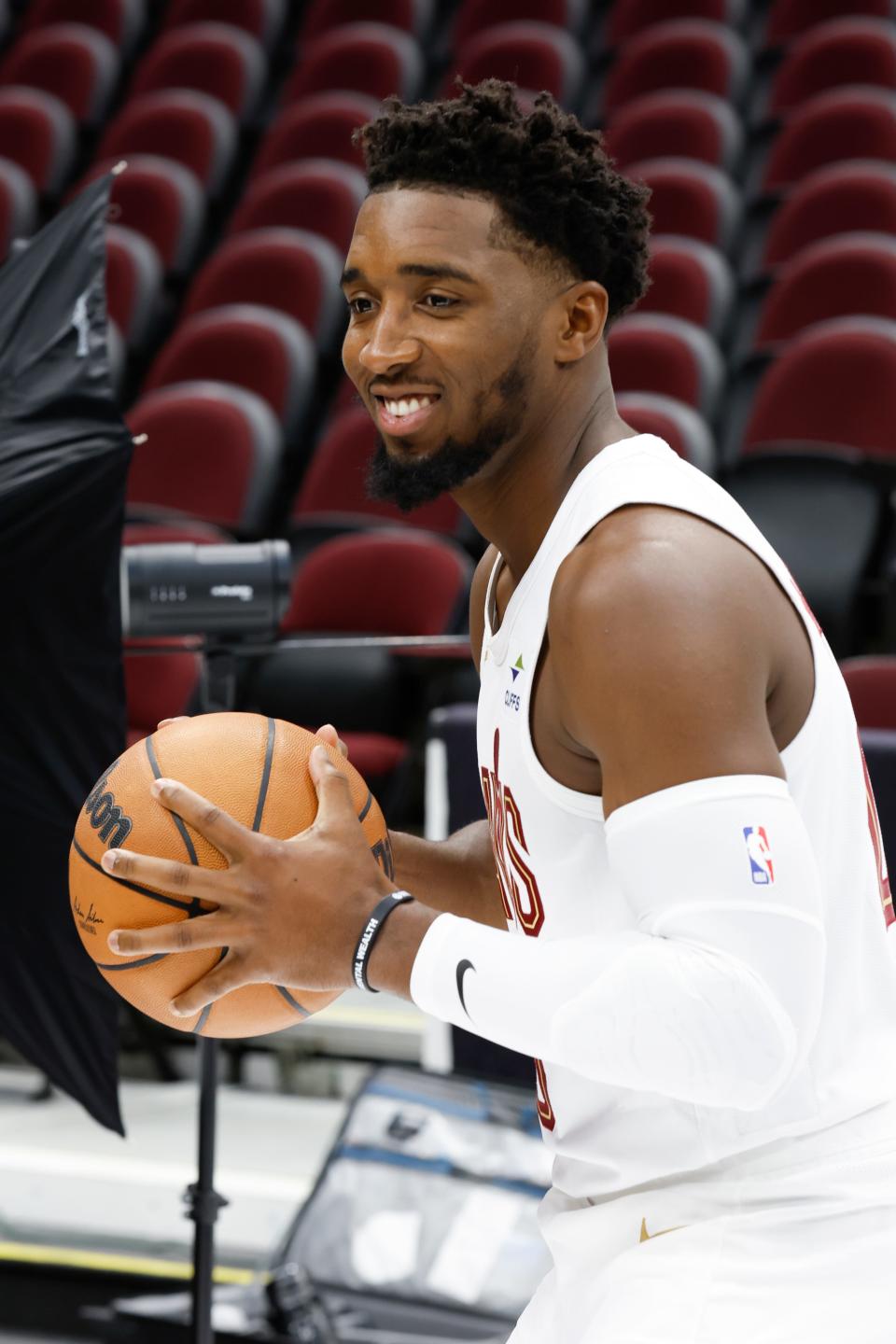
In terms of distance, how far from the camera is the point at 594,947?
53.2 inches

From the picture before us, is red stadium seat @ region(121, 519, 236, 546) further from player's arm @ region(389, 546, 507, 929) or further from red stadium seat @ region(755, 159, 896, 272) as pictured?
red stadium seat @ region(755, 159, 896, 272)

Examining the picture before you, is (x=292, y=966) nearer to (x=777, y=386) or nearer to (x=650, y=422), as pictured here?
(x=650, y=422)

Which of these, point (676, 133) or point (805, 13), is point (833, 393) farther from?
point (805, 13)

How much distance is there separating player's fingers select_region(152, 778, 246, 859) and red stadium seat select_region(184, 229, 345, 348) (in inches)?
235

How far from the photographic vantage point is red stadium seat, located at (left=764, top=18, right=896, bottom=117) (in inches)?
307

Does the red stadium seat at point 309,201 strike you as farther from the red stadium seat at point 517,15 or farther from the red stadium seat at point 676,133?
the red stadium seat at point 517,15

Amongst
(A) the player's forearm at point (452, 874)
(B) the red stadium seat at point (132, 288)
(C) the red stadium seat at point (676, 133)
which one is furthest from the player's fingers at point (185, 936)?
(C) the red stadium seat at point (676, 133)

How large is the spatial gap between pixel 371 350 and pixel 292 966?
22.7 inches

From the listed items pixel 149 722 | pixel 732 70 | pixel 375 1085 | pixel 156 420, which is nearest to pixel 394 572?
pixel 149 722

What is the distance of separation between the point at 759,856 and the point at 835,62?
7.51 meters

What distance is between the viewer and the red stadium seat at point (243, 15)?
32.3 ft

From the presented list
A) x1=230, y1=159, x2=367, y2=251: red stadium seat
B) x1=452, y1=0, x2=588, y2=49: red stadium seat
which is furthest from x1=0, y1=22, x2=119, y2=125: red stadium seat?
x1=452, y1=0, x2=588, y2=49: red stadium seat

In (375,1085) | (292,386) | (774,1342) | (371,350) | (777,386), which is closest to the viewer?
(774,1342)

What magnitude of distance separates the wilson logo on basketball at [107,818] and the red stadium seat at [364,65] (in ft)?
24.5
